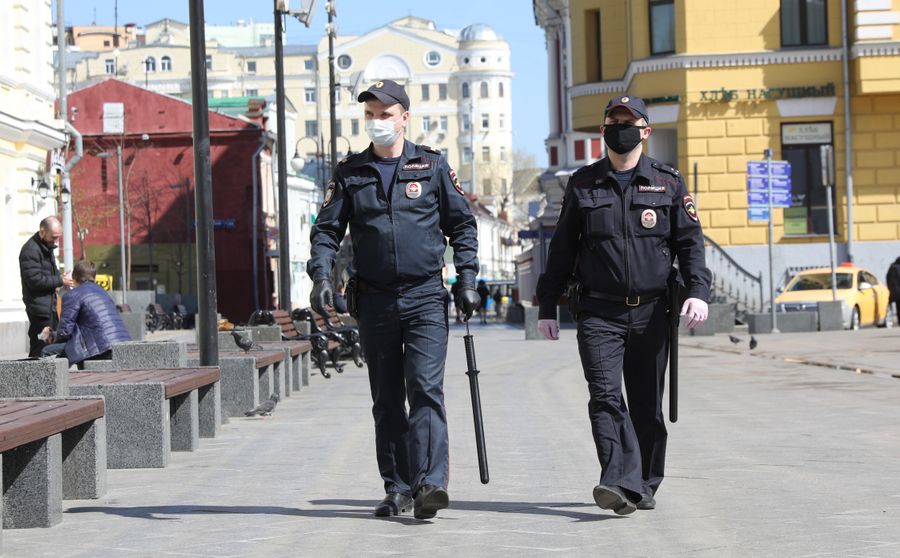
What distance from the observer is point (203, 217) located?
13914 mm

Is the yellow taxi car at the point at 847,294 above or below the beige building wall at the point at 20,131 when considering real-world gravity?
below

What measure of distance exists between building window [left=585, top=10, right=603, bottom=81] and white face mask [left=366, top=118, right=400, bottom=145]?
39.2m

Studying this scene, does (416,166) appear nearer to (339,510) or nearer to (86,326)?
(339,510)

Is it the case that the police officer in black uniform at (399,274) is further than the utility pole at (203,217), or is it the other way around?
the utility pole at (203,217)

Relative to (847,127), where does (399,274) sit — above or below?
below

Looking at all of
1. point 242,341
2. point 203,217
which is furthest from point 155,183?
point 203,217

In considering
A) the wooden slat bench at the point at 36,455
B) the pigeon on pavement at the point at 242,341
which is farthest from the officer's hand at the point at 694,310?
the pigeon on pavement at the point at 242,341

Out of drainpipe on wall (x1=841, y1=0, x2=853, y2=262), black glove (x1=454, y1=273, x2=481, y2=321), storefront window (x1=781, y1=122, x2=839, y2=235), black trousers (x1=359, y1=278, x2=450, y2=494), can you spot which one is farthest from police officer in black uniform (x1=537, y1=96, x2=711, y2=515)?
storefront window (x1=781, y1=122, x2=839, y2=235)

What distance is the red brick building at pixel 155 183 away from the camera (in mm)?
70250

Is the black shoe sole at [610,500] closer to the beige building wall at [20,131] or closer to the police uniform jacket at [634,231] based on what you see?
the police uniform jacket at [634,231]

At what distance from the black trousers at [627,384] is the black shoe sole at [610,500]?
0.07 meters

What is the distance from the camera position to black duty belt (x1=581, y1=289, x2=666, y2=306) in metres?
8.02

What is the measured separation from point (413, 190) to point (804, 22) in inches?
1327

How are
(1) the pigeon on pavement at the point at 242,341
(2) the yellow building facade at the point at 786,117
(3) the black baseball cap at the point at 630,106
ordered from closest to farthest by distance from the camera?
(3) the black baseball cap at the point at 630,106 → (1) the pigeon on pavement at the point at 242,341 → (2) the yellow building facade at the point at 786,117
